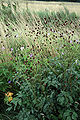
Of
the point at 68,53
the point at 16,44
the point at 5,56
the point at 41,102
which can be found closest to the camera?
the point at 41,102

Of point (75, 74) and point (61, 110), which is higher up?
point (75, 74)

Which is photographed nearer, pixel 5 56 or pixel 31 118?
pixel 31 118

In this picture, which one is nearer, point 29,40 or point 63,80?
point 63,80

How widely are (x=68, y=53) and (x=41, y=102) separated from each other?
885 mm

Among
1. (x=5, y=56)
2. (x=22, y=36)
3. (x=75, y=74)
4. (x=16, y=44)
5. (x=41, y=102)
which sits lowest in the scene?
(x=41, y=102)

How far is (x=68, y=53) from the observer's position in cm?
241

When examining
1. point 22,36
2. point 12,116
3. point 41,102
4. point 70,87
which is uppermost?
point 22,36

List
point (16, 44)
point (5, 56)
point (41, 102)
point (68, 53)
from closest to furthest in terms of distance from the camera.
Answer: point (41, 102) < point (68, 53) < point (5, 56) < point (16, 44)

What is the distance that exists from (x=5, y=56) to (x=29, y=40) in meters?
0.89

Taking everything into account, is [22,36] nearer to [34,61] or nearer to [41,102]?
[34,61]

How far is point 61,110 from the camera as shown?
2182 mm

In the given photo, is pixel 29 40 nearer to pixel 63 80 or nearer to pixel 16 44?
pixel 16 44

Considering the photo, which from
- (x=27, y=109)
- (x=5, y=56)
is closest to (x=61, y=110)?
(x=27, y=109)

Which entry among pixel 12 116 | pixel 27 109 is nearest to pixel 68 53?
pixel 27 109
